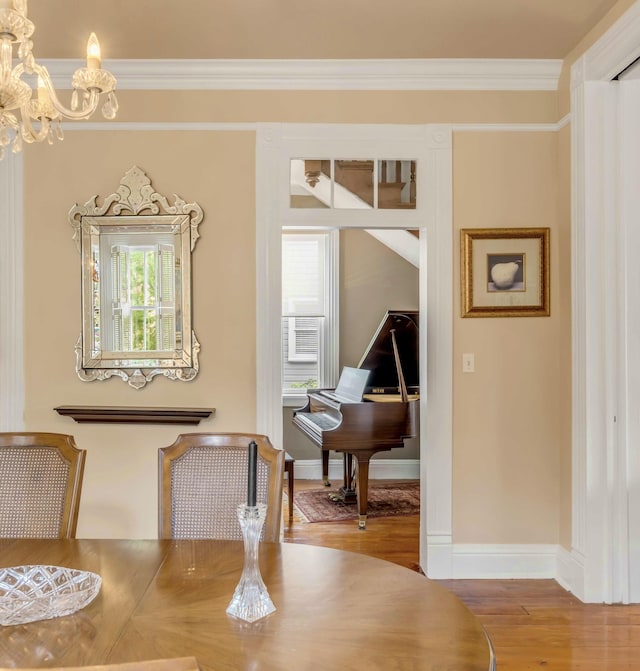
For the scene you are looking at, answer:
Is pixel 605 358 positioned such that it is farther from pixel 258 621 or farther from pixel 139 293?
pixel 139 293

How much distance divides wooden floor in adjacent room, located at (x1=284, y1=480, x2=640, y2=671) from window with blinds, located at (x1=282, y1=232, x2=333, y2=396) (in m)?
2.09

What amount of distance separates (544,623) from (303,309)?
3.49m

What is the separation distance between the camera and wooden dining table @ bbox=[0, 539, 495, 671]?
108 centimetres

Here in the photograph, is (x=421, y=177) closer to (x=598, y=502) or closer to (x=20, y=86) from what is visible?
(x=598, y=502)

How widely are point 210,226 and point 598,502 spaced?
2541 millimetres

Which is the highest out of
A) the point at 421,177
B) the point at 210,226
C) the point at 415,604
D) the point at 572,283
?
the point at 421,177

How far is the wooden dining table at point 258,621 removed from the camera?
1.08 metres

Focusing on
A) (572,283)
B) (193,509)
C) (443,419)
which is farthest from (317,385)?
(193,509)

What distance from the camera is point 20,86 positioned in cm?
159

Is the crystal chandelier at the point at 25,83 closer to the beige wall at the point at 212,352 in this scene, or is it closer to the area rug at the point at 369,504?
the beige wall at the point at 212,352

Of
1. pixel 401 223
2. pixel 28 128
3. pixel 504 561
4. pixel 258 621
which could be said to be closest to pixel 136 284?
pixel 401 223

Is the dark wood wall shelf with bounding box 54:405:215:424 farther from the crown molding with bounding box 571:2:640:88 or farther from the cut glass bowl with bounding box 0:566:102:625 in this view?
the crown molding with bounding box 571:2:640:88

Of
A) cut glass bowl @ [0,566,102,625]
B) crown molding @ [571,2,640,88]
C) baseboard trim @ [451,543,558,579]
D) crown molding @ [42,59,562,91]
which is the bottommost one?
baseboard trim @ [451,543,558,579]

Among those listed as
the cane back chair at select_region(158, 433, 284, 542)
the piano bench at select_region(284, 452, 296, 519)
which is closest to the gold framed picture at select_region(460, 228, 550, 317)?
the piano bench at select_region(284, 452, 296, 519)
